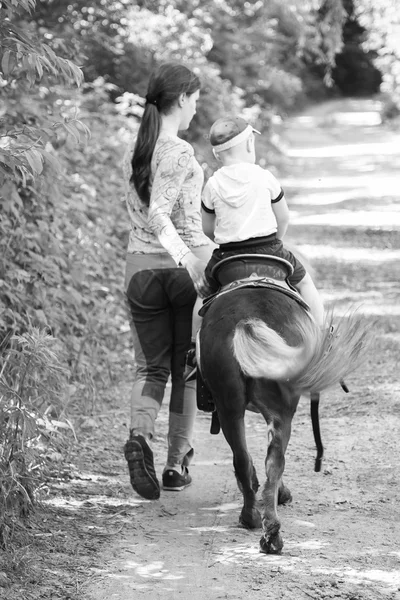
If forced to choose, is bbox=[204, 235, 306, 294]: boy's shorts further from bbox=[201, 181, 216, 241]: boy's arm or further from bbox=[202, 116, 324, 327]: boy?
bbox=[201, 181, 216, 241]: boy's arm

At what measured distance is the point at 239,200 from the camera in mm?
4586

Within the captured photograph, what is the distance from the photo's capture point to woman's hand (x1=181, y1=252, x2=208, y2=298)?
15.0 feet

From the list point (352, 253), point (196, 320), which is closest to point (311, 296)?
point (196, 320)

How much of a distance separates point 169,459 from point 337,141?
29.2 m

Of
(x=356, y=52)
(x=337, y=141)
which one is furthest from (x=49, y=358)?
(x=356, y=52)

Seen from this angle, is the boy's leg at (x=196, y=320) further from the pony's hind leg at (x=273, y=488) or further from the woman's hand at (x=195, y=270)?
the pony's hind leg at (x=273, y=488)

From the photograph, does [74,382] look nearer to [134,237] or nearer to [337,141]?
[134,237]

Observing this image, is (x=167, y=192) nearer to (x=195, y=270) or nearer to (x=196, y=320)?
(x=195, y=270)

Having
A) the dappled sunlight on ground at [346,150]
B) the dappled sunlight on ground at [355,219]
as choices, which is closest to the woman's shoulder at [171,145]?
the dappled sunlight on ground at [355,219]

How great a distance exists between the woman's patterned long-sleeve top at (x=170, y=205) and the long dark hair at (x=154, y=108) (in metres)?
0.04

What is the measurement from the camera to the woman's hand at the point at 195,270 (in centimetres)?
457

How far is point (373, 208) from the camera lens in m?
18.4

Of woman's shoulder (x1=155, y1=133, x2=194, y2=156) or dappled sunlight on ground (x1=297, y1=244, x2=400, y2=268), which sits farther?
dappled sunlight on ground (x1=297, y1=244, x2=400, y2=268)

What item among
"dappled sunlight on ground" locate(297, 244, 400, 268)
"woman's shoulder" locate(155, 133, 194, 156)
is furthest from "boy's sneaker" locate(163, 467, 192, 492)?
"dappled sunlight on ground" locate(297, 244, 400, 268)
